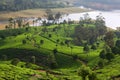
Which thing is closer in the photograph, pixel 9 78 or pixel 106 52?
pixel 9 78

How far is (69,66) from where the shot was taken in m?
183

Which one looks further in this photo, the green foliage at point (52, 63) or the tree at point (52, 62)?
the green foliage at point (52, 63)

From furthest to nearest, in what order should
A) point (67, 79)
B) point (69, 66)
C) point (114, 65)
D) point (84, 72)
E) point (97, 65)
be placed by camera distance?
point (69, 66) < point (97, 65) < point (114, 65) < point (67, 79) < point (84, 72)

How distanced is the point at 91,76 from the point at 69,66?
75523mm

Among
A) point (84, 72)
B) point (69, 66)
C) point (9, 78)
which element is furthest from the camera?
point (69, 66)

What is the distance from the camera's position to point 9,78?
118375 mm

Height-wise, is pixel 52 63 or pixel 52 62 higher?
pixel 52 62

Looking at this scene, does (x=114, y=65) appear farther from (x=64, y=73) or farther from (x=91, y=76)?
(x=91, y=76)

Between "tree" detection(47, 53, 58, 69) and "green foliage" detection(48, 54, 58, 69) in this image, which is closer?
"tree" detection(47, 53, 58, 69)

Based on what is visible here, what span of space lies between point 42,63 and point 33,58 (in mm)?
7536

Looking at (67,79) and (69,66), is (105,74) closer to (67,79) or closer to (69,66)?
(67,79)

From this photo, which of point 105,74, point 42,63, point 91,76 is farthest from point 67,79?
point 42,63

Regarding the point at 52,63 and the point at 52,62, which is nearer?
the point at 52,62

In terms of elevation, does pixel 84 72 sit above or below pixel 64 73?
above
